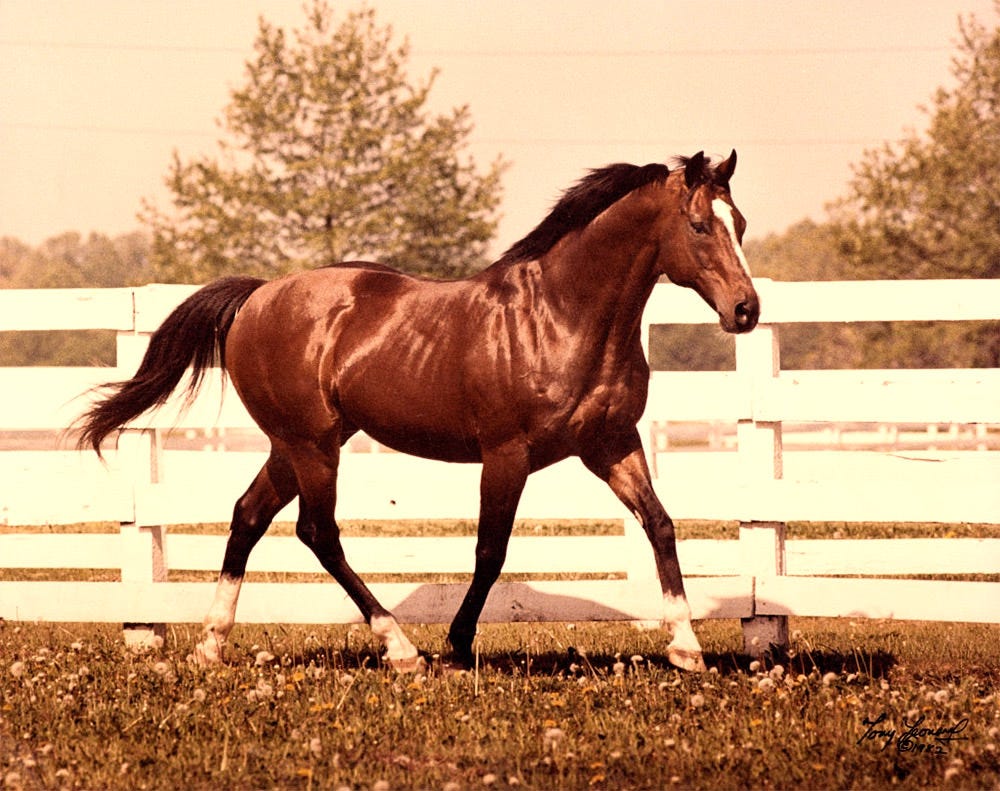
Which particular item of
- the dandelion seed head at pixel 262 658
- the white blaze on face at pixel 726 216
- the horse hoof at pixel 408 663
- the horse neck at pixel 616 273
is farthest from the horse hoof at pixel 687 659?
the dandelion seed head at pixel 262 658

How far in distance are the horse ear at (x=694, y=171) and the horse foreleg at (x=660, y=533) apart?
1243mm

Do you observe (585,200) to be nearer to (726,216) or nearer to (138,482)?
(726,216)

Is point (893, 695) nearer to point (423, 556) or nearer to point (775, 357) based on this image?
point (775, 357)

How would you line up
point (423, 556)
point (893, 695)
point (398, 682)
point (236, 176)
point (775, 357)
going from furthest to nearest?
point (236, 176) → point (423, 556) → point (775, 357) → point (398, 682) → point (893, 695)

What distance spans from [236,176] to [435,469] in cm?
2717

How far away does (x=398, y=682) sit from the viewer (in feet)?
22.3

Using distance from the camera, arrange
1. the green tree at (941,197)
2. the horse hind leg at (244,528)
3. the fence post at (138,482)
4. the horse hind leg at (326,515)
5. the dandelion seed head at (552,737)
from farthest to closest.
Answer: the green tree at (941,197) < the fence post at (138,482) < the horse hind leg at (244,528) < the horse hind leg at (326,515) < the dandelion seed head at (552,737)

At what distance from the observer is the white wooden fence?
795 centimetres

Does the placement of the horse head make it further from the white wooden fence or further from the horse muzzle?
the white wooden fence

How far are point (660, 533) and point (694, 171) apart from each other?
172cm

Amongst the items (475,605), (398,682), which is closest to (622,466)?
(475,605)

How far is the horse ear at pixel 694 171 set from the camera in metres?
6.80

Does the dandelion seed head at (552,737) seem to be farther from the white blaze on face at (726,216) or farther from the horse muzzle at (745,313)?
the white blaze on face at (726,216)
